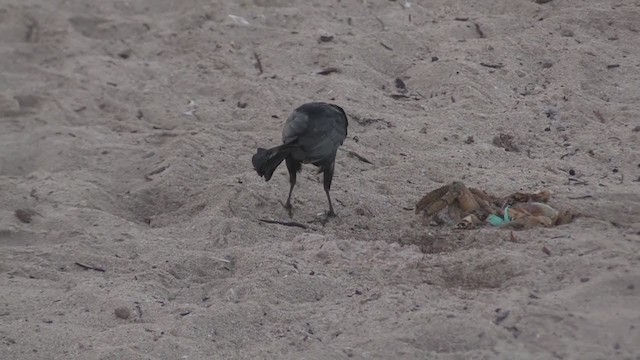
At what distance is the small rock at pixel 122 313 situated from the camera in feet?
13.5

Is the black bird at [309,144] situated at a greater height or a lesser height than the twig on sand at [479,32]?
greater

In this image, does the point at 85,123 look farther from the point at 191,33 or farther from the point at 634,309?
the point at 634,309

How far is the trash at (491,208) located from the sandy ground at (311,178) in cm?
11

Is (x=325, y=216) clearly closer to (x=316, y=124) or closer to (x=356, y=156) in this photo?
(x=316, y=124)

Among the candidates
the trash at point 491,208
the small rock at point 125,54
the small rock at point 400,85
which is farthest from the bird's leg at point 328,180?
the small rock at point 125,54

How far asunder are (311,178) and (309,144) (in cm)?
63

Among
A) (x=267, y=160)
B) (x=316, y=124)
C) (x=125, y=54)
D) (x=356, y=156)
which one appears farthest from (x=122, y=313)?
(x=125, y=54)

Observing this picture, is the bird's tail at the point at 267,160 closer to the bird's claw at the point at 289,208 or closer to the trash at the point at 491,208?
the bird's claw at the point at 289,208

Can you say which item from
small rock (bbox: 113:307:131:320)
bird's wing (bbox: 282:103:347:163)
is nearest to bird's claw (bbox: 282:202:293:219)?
bird's wing (bbox: 282:103:347:163)

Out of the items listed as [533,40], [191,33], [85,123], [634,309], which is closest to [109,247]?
[85,123]

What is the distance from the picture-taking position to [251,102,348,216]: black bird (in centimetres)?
504

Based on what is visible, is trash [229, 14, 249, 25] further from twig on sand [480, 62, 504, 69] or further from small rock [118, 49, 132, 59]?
twig on sand [480, 62, 504, 69]

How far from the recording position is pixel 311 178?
5.78m

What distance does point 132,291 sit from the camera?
171 inches
